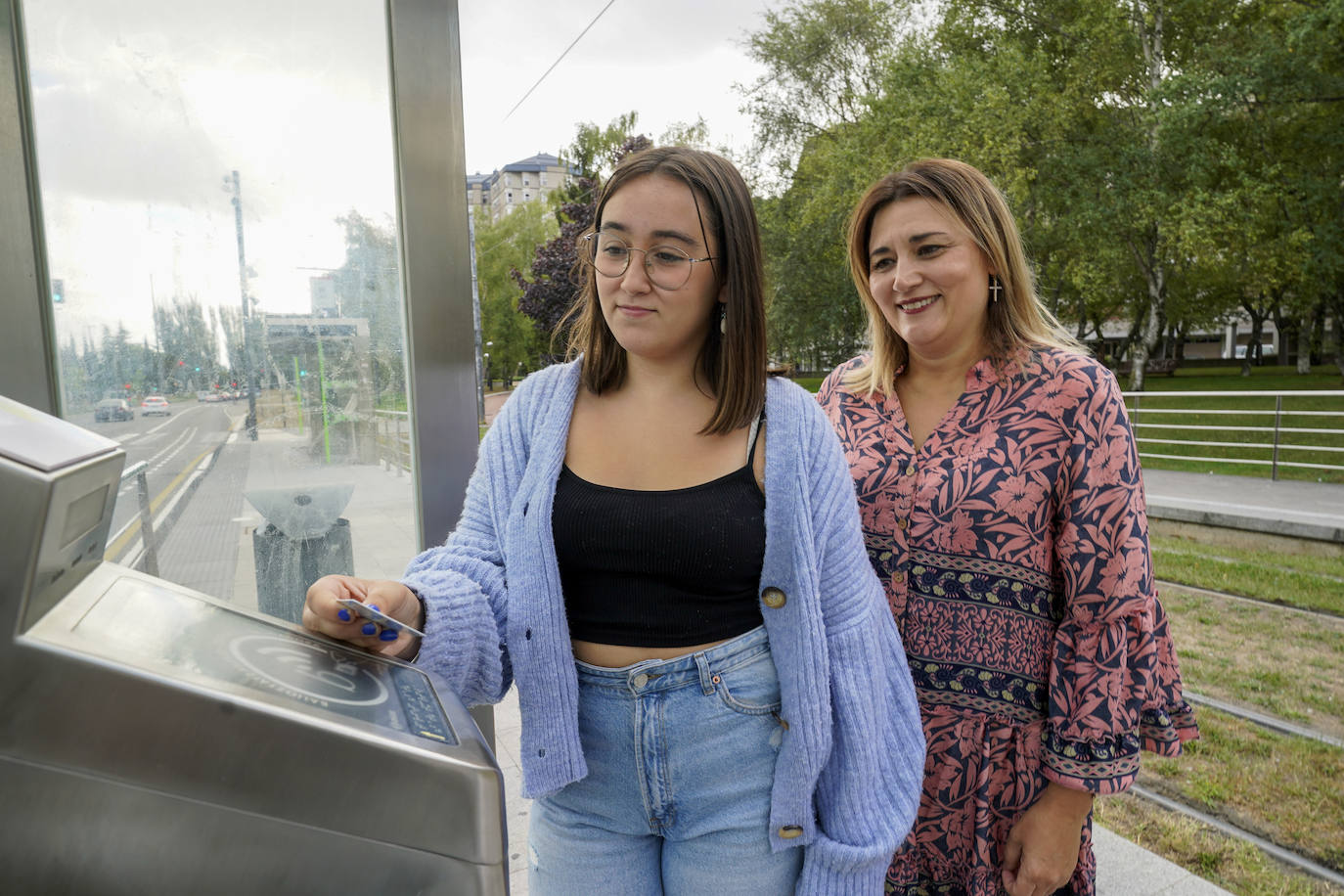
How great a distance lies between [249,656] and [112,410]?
5.65 feet

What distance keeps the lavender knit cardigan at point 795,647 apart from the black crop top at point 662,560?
3 centimetres

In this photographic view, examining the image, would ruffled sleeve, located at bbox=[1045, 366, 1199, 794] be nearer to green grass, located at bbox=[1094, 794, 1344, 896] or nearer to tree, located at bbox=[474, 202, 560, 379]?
green grass, located at bbox=[1094, 794, 1344, 896]

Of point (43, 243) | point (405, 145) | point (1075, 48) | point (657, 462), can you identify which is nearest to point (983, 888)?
point (657, 462)

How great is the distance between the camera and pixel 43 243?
1.84 meters

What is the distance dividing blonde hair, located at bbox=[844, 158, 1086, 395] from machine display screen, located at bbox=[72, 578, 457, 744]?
4.13ft

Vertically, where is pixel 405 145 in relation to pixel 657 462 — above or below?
above

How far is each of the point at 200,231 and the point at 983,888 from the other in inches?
84.2

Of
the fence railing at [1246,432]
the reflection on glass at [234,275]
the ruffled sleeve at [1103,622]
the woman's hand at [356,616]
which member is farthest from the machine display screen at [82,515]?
the fence railing at [1246,432]

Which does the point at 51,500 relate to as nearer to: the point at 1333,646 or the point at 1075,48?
the point at 1333,646

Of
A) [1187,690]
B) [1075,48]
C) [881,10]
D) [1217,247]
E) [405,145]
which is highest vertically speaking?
[881,10]

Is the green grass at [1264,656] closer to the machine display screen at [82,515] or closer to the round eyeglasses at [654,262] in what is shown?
the round eyeglasses at [654,262]

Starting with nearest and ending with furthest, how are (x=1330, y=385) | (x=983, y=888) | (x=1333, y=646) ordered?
(x=983, y=888) → (x=1333, y=646) → (x=1330, y=385)

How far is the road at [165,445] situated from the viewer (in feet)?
6.48

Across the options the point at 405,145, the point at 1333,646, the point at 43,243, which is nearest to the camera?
the point at 43,243
